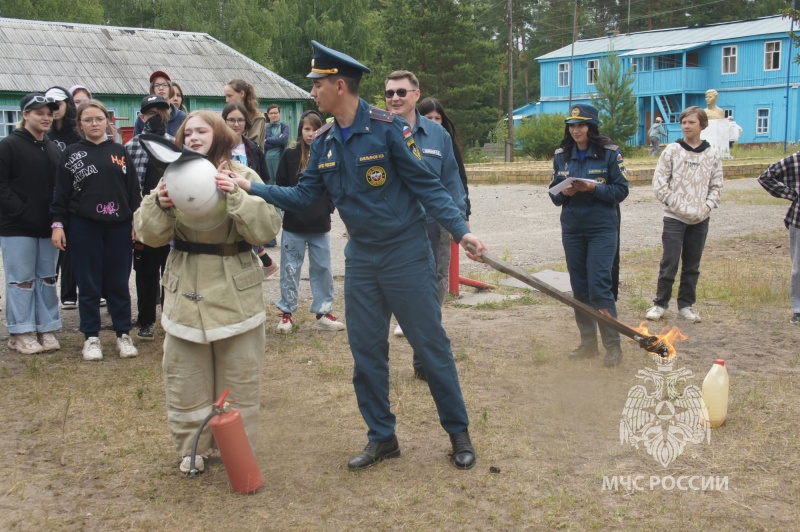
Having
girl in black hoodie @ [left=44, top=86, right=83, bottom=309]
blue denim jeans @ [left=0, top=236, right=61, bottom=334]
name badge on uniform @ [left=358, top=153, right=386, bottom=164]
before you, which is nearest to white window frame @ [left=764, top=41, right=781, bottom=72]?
girl in black hoodie @ [left=44, top=86, right=83, bottom=309]

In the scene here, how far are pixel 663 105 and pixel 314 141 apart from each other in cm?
5097

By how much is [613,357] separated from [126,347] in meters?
4.22

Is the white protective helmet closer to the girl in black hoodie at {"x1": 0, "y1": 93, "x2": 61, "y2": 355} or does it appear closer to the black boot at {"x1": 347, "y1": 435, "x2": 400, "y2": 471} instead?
the black boot at {"x1": 347, "y1": 435, "x2": 400, "y2": 471}

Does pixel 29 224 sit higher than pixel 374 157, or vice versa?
pixel 374 157

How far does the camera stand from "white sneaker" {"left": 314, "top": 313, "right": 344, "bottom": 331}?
25.9 ft

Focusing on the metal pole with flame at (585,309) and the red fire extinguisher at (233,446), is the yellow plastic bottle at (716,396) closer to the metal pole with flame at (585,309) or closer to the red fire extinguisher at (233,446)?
the metal pole with flame at (585,309)

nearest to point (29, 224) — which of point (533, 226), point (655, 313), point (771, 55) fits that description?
point (655, 313)

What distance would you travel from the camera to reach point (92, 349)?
273 inches

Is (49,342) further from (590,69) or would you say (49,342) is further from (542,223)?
(590,69)

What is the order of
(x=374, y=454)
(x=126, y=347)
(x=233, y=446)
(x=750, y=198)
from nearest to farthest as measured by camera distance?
(x=233, y=446) < (x=374, y=454) < (x=126, y=347) < (x=750, y=198)

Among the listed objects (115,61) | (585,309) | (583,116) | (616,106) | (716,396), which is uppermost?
(115,61)

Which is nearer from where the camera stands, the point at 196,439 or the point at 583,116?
the point at 196,439

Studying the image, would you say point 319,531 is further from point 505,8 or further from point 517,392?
point 505,8

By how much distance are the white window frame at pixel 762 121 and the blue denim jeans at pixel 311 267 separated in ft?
149
